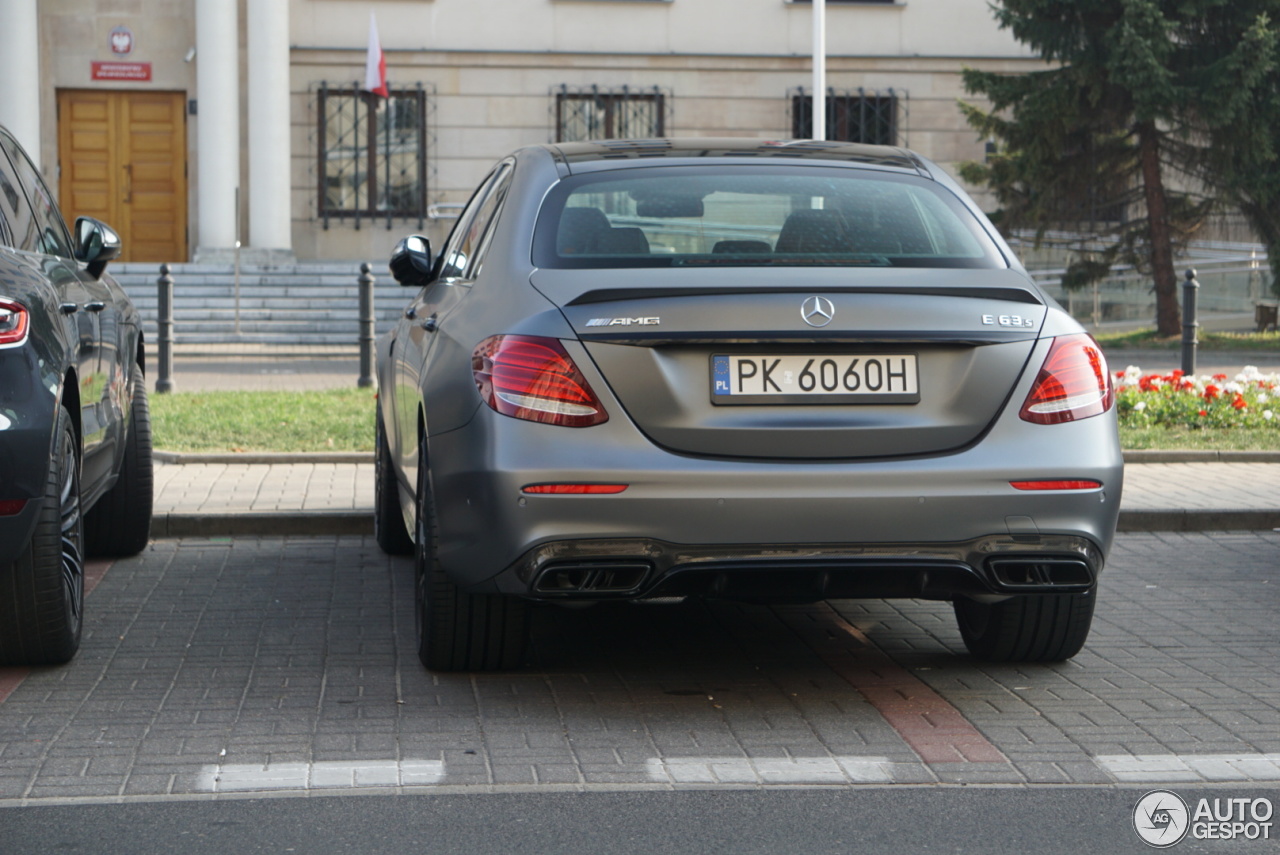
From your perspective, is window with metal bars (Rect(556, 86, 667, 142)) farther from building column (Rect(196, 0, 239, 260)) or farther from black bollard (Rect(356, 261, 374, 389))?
black bollard (Rect(356, 261, 374, 389))

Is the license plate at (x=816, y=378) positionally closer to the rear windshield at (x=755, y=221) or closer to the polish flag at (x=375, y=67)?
the rear windshield at (x=755, y=221)

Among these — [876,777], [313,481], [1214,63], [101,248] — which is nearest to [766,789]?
[876,777]

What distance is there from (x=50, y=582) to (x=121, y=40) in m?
24.7

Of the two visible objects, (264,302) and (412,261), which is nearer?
(412,261)

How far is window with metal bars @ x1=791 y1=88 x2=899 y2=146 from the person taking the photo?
29828mm

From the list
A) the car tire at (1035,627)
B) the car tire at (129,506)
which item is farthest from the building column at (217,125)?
the car tire at (1035,627)

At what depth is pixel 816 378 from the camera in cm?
457

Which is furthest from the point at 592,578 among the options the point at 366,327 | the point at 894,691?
the point at 366,327

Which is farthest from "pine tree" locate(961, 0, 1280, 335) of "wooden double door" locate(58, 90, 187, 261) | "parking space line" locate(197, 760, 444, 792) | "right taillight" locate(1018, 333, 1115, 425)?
"parking space line" locate(197, 760, 444, 792)

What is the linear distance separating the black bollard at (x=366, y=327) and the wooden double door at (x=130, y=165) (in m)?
14.9

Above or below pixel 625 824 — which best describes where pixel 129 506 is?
above

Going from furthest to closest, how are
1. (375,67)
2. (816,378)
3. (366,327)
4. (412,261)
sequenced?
(375,67), (366,327), (412,261), (816,378)

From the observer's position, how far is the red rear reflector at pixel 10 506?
4793 millimetres

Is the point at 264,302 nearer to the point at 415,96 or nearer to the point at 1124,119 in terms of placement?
the point at 415,96
